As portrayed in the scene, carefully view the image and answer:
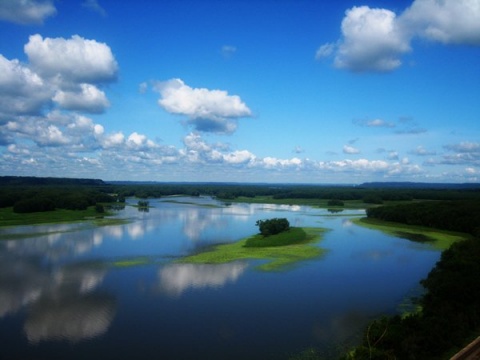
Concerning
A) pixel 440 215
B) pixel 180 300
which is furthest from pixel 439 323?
pixel 440 215

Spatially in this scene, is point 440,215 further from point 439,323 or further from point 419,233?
point 439,323

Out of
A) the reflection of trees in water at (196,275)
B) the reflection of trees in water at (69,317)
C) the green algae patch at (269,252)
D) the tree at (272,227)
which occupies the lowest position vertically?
the reflection of trees in water at (69,317)

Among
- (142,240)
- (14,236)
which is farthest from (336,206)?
(14,236)

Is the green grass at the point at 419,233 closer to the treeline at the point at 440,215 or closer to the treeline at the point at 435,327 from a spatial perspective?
the treeline at the point at 440,215

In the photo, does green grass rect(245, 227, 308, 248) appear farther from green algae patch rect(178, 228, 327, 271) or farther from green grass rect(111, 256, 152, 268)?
green grass rect(111, 256, 152, 268)

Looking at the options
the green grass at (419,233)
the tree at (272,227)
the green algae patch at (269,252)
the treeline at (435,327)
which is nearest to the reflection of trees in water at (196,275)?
the green algae patch at (269,252)

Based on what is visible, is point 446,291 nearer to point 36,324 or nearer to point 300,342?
point 300,342
